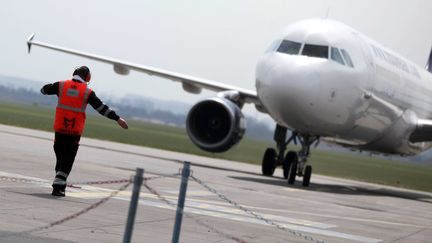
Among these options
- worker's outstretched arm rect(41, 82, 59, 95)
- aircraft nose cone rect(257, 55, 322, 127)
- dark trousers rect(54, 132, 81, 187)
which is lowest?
dark trousers rect(54, 132, 81, 187)

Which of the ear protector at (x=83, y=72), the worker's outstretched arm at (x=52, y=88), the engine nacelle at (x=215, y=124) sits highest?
the engine nacelle at (x=215, y=124)

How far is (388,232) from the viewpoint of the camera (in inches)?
506

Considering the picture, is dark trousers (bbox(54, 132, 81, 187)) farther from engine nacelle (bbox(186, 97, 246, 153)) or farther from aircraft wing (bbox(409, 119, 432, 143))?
aircraft wing (bbox(409, 119, 432, 143))

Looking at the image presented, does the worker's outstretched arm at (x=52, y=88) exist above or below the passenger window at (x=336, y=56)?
below

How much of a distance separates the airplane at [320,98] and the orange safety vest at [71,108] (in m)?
8.81

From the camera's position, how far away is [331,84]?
2081 centimetres

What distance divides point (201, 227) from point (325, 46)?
1140 cm

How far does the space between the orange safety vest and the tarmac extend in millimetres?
789

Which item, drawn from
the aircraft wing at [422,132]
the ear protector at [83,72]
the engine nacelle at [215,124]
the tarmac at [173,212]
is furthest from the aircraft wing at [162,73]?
the ear protector at [83,72]

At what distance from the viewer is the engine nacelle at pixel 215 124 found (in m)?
24.3

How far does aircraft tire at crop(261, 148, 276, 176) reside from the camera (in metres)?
25.6

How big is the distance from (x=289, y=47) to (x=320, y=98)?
4.57ft

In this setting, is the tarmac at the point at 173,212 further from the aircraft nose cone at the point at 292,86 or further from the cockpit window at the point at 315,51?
the cockpit window at the point at 315,51

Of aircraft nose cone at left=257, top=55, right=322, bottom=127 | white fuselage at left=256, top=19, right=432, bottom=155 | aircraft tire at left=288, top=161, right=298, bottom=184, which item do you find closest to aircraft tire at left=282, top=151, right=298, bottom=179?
white fuselage at left=256, top=19, right=432, bottom=155
